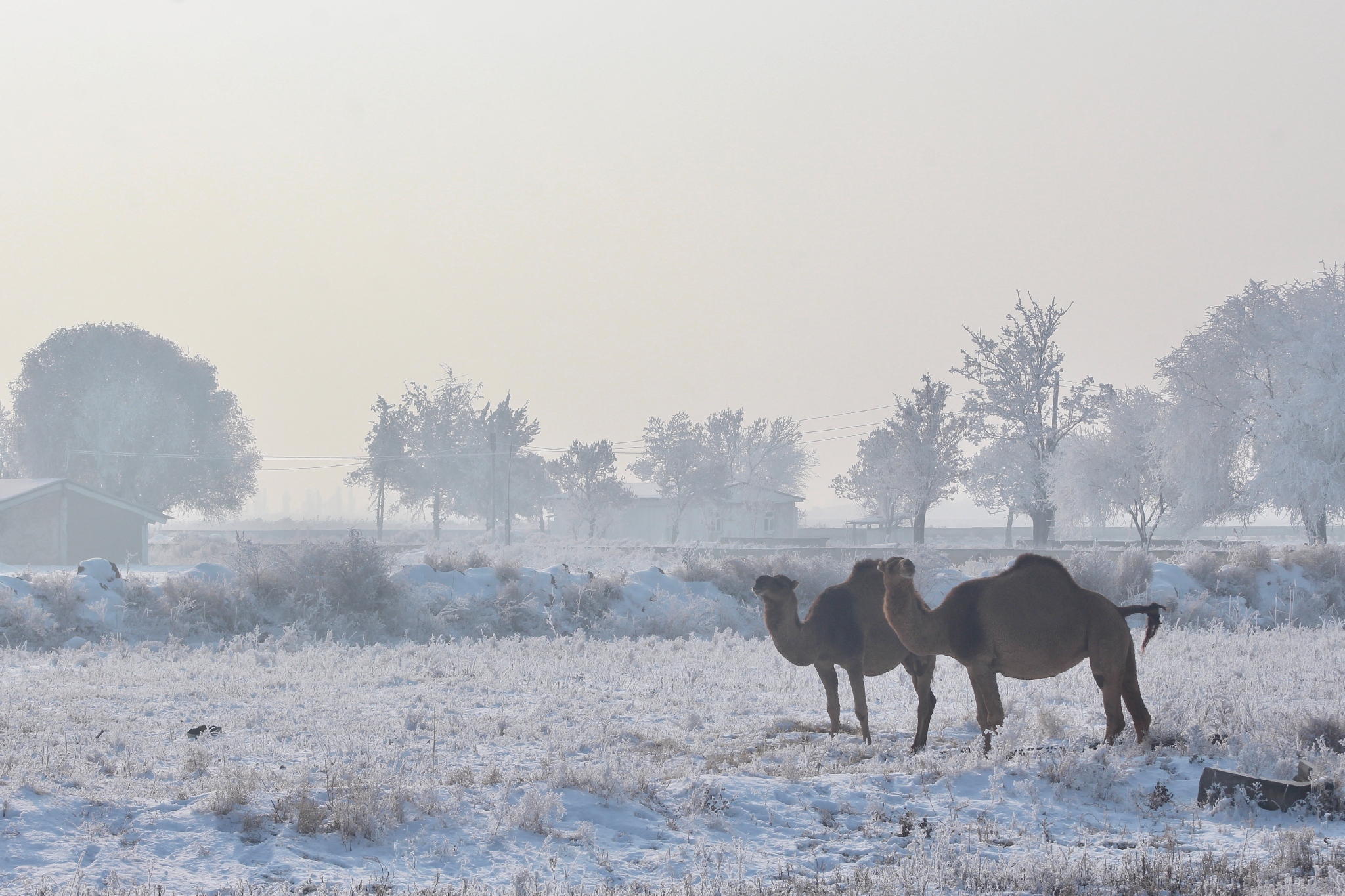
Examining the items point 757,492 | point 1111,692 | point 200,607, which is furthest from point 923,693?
point 757,492

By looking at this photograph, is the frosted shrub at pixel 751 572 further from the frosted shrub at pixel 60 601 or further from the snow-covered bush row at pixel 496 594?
the frosted shrub at pixel 60 601

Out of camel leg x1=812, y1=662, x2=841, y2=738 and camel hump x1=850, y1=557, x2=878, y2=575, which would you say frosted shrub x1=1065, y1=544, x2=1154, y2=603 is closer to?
camel leg x1=812, y1=662, x2=841, y2=738

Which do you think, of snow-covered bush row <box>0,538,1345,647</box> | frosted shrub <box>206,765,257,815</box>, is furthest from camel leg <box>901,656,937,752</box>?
snow-covered bush row <box>0,538,1345,647</box>

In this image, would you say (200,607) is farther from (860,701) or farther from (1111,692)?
(1111,692)

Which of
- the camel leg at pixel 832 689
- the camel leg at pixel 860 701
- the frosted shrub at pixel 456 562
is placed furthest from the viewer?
the frosted shrub at pixel 456 562

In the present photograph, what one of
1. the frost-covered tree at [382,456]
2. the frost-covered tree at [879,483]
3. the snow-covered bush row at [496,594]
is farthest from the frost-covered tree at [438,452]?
the snow-covered bush row at [496,594]

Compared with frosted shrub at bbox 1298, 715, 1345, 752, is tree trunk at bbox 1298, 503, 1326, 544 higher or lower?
higher

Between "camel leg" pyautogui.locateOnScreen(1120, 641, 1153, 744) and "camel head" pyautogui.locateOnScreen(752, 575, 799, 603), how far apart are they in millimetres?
2752

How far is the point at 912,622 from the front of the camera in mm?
8109

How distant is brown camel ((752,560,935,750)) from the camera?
9.27 meters

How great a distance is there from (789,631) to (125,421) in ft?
217

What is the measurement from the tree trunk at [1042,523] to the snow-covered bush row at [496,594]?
2230 centimetres

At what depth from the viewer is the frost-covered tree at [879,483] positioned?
184 feet

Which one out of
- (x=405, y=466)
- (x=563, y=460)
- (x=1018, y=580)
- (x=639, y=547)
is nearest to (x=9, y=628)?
(x=1018, y=580)
